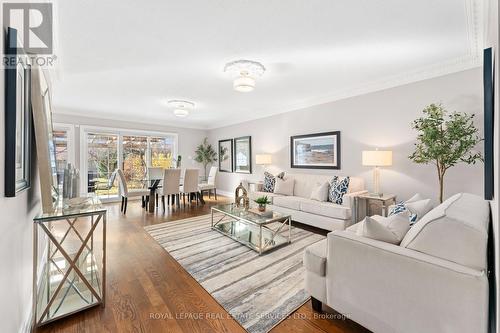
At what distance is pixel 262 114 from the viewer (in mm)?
5730

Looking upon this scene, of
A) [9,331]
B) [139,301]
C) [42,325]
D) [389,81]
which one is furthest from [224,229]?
[389,81]

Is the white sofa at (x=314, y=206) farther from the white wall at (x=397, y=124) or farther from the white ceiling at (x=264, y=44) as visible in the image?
the white ceiling at (x=264, y=44)

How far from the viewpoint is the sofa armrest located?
42.1 inches

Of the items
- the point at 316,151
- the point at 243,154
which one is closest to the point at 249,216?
the point at 316,151

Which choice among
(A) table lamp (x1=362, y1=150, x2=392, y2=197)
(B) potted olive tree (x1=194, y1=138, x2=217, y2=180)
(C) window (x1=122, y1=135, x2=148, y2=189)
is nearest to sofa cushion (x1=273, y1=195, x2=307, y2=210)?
(A) table lamp (x1=362, y1=150, x2=392, y2=197)

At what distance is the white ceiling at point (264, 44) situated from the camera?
1.85 meters

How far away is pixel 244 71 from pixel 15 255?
2810mm

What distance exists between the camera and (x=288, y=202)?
3990mm

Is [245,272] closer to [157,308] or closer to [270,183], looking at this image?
[157,308]

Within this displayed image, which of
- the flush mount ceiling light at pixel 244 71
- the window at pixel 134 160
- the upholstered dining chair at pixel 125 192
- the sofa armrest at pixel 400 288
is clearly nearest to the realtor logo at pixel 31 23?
the flush mount ceiling light at pixel 244 71

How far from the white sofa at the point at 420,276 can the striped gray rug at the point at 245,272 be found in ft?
1.59

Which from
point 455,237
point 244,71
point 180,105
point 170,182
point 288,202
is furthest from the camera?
point 170,182

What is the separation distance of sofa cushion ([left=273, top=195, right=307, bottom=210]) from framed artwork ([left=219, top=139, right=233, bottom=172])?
2.99 meters

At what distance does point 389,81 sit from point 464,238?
3104 mm
